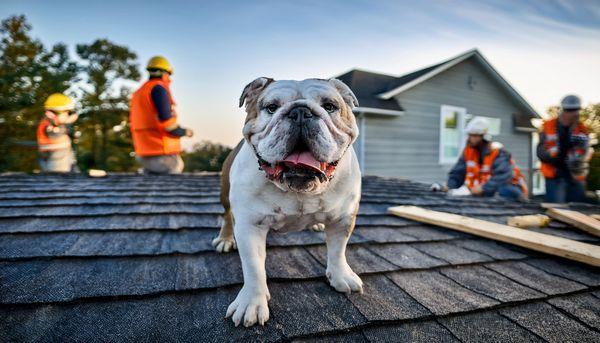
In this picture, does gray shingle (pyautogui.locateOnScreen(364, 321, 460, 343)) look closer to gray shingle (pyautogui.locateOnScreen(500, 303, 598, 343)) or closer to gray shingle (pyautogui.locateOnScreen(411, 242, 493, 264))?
gray shingle (pyautogui.locateOnScreen(500, 303, 598, 343))

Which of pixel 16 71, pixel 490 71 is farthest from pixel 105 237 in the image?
pixel 16 71

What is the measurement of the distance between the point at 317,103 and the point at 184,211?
1856 mm

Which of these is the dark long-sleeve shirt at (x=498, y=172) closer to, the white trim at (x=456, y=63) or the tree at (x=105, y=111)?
the white trim at (x=456, y=63)

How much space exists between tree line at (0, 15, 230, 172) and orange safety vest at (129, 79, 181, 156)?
9.11 metres

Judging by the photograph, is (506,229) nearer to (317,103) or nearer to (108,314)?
(317,103)

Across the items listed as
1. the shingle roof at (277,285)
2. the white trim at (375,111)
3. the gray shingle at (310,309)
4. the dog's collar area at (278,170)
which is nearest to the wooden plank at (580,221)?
the shingle roof at (277,285)

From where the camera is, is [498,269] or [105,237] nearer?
[498,269]

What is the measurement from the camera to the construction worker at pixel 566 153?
550 centimetres

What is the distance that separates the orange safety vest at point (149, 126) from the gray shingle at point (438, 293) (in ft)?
16.9

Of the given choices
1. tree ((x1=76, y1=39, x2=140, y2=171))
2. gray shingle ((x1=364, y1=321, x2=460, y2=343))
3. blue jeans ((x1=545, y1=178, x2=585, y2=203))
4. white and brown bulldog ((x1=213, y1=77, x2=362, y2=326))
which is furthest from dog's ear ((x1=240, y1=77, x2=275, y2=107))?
tree ((x1=76, y1=39, x2=140, y2=171))

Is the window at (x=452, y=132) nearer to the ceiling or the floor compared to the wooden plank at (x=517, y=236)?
nearer to the ceiling

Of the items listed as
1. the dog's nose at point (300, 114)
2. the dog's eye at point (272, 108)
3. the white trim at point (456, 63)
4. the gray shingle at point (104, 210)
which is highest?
the white trim at point (456, 63)

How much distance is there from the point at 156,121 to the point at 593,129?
2994 cm

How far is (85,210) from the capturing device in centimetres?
257
